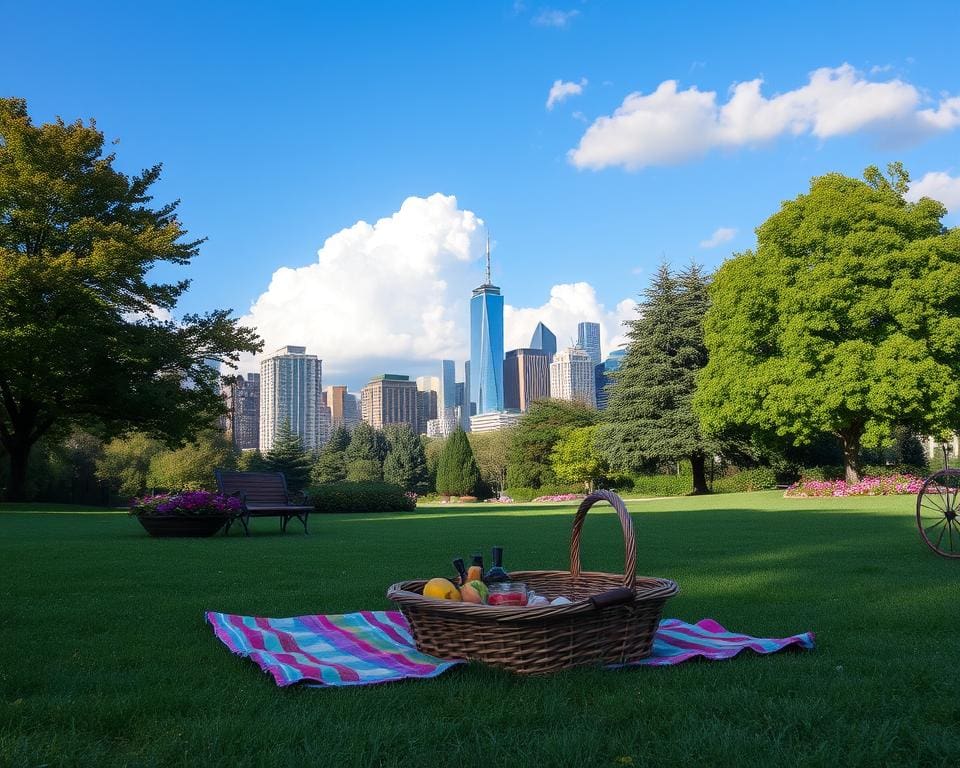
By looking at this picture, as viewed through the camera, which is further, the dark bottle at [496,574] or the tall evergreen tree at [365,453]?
the tall evergreen tree at [365,453]

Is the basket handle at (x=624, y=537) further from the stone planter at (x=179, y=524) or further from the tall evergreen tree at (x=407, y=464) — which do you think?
the tall evergreen tree at (x=407, y=464)

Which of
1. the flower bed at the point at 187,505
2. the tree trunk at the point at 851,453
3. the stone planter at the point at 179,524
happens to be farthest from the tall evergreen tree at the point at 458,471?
the stone planter at the point at 179,524

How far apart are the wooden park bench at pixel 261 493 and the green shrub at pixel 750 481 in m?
24.6

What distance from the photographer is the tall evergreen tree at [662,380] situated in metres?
33.7

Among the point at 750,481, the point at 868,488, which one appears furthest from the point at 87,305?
the point at 750,481

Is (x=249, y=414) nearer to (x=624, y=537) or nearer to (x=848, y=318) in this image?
(x=848, y=318)

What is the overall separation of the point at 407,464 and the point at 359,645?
55820mm

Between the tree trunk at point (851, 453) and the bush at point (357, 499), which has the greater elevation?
the tree trunk at point (851, 453)

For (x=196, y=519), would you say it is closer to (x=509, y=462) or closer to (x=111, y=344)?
(x=111, y=344)

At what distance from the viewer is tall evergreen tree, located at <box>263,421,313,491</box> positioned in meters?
50.3

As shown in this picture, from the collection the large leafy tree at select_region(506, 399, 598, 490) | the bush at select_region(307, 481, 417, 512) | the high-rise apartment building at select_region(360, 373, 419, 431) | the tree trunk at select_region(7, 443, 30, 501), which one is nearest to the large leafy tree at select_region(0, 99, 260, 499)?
the tree trunk at select_region(7, 443, 30, 501)

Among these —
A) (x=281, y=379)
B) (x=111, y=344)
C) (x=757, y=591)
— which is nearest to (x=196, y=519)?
(x=757, y=591)

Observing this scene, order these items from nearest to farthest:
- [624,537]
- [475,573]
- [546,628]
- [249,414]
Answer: [546,628] → [624,537] → [475,573] → [249,414]

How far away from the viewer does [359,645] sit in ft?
12.0
